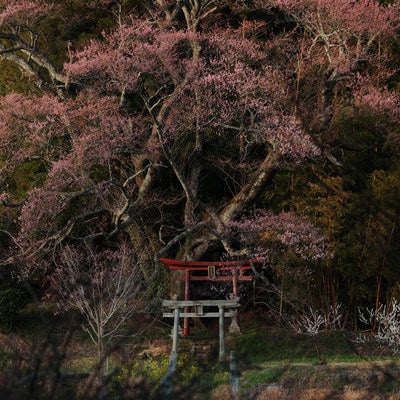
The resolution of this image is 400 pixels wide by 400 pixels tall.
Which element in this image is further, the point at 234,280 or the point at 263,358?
the point at 234,280

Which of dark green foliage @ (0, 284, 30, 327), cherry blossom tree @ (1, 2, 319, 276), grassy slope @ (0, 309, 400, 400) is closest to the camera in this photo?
grassy slope @ (0, 309, 400, 400)

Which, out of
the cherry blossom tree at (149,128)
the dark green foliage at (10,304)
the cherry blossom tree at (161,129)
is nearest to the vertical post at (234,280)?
the cherry blossom tree at (161,129)

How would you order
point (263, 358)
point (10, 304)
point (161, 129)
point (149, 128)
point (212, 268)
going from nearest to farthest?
point (263, 358) < point (212, 268) < point (10, 304) < point (161, 129) < point (149, 128)

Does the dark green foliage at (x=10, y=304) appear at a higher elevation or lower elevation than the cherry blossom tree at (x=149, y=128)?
lower

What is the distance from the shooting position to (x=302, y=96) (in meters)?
14.0

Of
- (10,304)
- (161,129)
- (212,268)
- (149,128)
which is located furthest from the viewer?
(149,128)

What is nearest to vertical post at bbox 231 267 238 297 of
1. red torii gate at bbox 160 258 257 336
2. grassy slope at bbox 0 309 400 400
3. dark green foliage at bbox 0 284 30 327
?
red torii gate at bbox 160 258 257 336

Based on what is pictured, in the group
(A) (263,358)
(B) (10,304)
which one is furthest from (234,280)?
(B) (10,304)

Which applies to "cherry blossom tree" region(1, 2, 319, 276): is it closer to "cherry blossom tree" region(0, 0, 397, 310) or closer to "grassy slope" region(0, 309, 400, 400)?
"cherry blossom tree" region(0, 0, 397, 310)

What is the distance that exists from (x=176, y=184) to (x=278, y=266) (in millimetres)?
3108

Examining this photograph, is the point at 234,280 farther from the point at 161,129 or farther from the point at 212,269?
the point at 161,129

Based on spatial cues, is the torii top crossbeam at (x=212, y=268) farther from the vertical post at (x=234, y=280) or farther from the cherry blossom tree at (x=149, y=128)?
the cherry blossom tree at (x=149, y=128)

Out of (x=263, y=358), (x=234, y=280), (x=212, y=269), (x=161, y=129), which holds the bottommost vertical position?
(x=263, y=358)

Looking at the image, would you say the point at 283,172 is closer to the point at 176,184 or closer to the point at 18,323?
the point at 176,184
